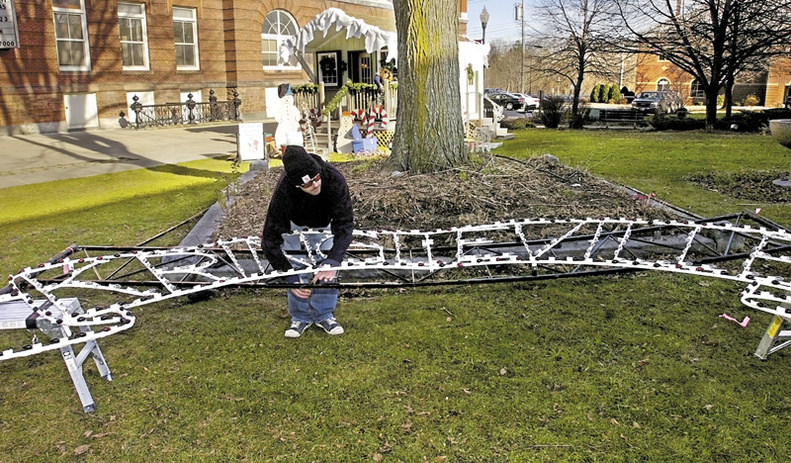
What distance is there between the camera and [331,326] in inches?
176

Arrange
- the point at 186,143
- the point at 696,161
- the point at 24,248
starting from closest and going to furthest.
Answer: the point at 24,248 → the point at 696,161 → the point at 186,143

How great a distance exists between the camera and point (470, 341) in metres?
4.29

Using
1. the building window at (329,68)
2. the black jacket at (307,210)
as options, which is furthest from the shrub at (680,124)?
the black jacket at (307,210)

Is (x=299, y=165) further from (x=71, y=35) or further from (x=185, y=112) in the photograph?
(x=185, y=112)

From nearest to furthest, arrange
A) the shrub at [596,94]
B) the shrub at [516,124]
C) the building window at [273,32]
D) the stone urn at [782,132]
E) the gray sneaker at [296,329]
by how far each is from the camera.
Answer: the gray sneaker at [296,329] → the stone urn at [782,132] → the shrub at [516,124] → the building window at [273,32] → the shrub at [596,94]

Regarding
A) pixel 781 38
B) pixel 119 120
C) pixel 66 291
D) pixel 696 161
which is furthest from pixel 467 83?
pixel 66 291

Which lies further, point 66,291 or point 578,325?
point 66,291

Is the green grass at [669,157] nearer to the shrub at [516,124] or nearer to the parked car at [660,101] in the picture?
the shrub at [516,124]

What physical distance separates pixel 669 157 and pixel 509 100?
1281 inches

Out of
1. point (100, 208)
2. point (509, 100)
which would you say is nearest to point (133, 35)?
point (100, 208)

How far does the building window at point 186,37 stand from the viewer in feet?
84.0

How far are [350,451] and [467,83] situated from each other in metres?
18.1

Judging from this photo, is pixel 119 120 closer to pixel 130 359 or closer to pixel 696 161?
pixel 696 161

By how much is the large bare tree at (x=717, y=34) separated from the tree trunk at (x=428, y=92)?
17245mm
